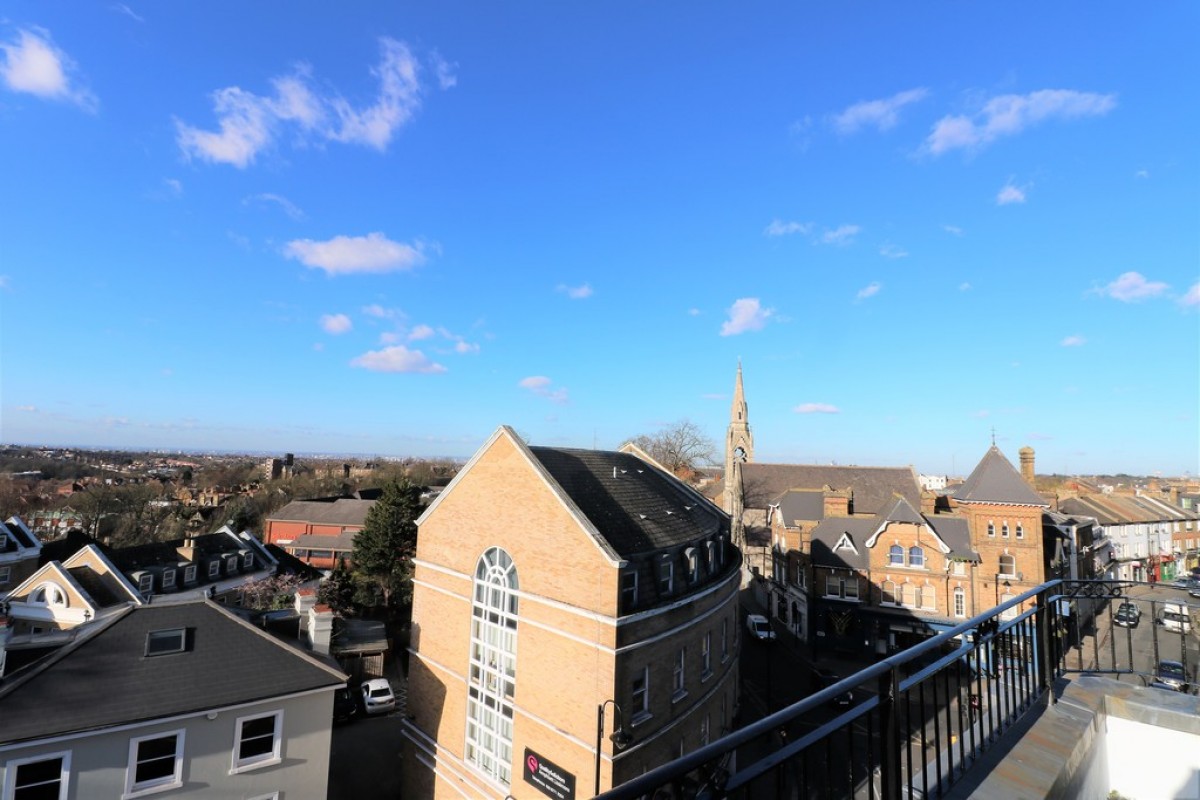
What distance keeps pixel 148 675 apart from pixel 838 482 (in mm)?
46776

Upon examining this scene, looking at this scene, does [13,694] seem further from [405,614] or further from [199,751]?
[405,614]

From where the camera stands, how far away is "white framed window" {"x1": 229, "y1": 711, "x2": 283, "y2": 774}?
14.2 m

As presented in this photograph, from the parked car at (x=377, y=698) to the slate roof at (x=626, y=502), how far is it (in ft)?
52.4

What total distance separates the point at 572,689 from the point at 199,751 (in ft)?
31.6

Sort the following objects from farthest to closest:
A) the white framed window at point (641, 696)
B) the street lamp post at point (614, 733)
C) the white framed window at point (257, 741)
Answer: the white framed window at point (641, 696) < the white framed window at point (257, 741) < the street lamp post at point (614, 733)

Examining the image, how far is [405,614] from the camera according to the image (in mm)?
35531

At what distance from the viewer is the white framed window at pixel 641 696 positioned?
48.9ft

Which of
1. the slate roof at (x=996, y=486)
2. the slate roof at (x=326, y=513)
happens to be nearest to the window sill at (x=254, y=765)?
the slate roof at (x=996, y=486)

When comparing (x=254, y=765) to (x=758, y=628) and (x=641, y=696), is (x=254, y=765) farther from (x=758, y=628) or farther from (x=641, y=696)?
(x=758, y=628)

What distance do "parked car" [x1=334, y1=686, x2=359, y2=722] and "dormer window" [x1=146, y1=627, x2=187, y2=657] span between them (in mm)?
10449

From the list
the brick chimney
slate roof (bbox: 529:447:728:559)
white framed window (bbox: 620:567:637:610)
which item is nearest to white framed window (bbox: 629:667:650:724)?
white framed window (bbox: 620:567:637:610)

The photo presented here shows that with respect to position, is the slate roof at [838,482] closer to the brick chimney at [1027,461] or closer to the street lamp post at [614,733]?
the brick chimney at [1027,461]

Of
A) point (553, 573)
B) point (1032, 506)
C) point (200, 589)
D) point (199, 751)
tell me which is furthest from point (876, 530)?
point (200, 589)

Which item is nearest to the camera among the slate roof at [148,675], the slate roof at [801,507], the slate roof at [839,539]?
the slate roof at [148,675]
